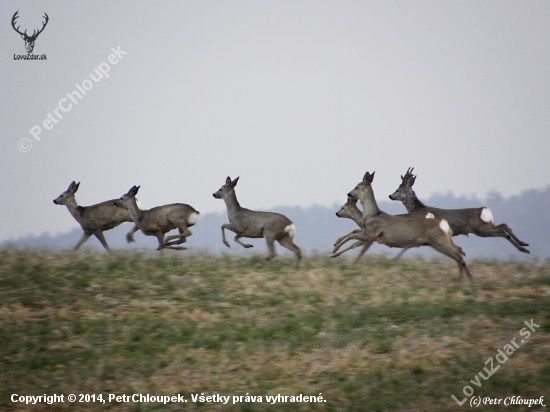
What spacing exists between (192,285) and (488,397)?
543 cm

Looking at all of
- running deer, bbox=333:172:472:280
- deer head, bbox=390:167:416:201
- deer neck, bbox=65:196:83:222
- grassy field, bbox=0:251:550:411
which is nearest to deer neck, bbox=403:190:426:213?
deer head, bbox=390:167:416:201

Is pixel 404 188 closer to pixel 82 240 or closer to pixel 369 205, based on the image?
pixel 369 205

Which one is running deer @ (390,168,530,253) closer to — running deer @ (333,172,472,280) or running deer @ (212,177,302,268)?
running deer @ (333,172,472,280)

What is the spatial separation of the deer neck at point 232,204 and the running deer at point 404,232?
223 centimetres

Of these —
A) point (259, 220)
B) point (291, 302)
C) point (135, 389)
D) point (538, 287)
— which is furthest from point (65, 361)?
point (538, 287)

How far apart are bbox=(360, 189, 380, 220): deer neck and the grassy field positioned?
106 centimetres

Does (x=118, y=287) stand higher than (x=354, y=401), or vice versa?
(x=118, y=287)

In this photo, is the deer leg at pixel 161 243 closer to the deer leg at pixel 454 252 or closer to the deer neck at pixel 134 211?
the deer neck at pixel 134 211

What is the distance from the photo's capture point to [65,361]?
921 cm

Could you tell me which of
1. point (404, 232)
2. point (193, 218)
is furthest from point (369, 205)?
point (193, 218)

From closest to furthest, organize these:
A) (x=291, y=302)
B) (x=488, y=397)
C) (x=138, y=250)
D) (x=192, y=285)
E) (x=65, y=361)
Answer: (x=488, y=397) < (x=65, y=361) < (x=291, y=302) < (x=192, y=285) < (x=138, y=250)

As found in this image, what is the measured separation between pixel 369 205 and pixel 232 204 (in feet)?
9.00

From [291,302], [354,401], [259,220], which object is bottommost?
[354,401]

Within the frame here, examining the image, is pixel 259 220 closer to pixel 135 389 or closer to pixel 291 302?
pixel 291 302
